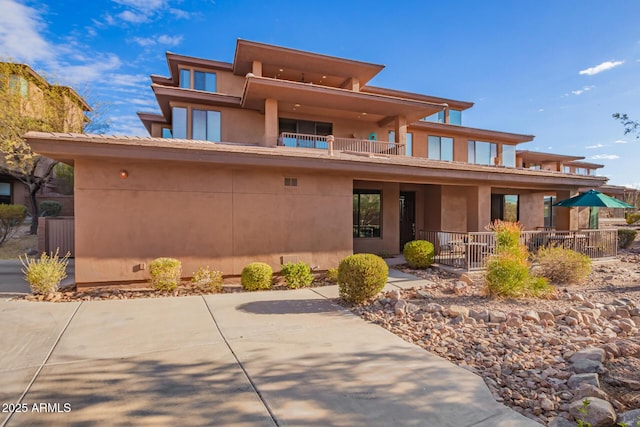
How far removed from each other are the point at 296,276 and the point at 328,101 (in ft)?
35.7

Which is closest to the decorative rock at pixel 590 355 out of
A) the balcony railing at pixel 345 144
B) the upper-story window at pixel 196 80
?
the balcony railing at pixel 345 144

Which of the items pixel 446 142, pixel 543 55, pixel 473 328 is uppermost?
pixel 543 55

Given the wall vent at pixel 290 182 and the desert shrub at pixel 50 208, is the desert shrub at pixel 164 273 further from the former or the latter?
the desert shrub at pixel 50 208

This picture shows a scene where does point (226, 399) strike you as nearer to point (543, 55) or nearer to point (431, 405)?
point (431, 405)

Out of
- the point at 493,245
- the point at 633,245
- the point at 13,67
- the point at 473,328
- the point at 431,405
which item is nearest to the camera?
the point at 431,405

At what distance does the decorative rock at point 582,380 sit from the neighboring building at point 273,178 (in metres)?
7.12

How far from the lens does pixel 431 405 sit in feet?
10.5

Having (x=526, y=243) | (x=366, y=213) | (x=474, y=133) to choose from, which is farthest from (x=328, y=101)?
(x=474, y=133)

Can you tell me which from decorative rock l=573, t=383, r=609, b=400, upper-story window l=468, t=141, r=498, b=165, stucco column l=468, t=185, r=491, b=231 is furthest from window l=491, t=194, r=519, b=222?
decorative rock l=573, t=383, r=609, b=400

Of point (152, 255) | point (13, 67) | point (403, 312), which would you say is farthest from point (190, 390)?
point (13, 67)

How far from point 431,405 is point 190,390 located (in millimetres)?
2542

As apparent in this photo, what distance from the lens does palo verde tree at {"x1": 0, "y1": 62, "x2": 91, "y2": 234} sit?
15.1 meters

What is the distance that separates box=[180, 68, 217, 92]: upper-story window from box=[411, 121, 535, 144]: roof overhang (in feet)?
40.8

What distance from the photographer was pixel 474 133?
874 inches
